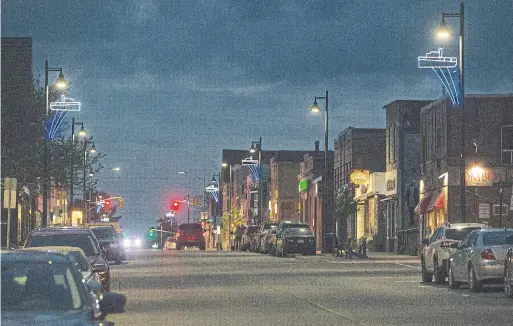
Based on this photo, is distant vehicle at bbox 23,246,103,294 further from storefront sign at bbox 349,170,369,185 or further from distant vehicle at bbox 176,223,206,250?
distant vehicle at bbox 176,223,206,250

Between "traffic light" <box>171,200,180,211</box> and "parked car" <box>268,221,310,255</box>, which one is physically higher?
"traffic light" <box>171,200,180,211</box>

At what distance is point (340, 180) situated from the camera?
9412 cm

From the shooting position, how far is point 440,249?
111ft

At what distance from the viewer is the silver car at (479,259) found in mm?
29000

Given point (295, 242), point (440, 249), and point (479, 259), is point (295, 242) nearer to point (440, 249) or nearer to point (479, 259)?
point (440, 249)

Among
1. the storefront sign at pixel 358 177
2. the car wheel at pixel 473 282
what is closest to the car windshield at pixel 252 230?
the storefront sign at pixel 358 177

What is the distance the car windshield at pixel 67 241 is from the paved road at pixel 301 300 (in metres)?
1.41

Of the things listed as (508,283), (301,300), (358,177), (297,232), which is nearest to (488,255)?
(508,283)

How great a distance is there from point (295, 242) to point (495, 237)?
119 feet

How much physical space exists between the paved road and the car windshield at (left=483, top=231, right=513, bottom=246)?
1.18 metres

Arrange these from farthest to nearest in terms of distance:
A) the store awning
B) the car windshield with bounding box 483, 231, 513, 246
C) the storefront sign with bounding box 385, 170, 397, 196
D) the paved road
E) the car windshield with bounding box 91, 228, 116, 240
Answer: the storefront sign with bounding box 385, 170, 397, 196
the store awning
the car windshield with bounding box 91, 228, 116, 240
the car windshield with bounding box 483, 231, 513, 246
the paved road

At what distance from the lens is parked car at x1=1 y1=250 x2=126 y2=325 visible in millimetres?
10188

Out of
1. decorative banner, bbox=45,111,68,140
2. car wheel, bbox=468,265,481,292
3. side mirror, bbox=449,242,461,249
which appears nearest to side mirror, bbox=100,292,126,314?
car wheel, bbox=468,265,481,292

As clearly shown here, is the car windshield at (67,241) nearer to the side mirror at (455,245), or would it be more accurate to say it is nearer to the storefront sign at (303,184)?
the side mirror at (455,245)
